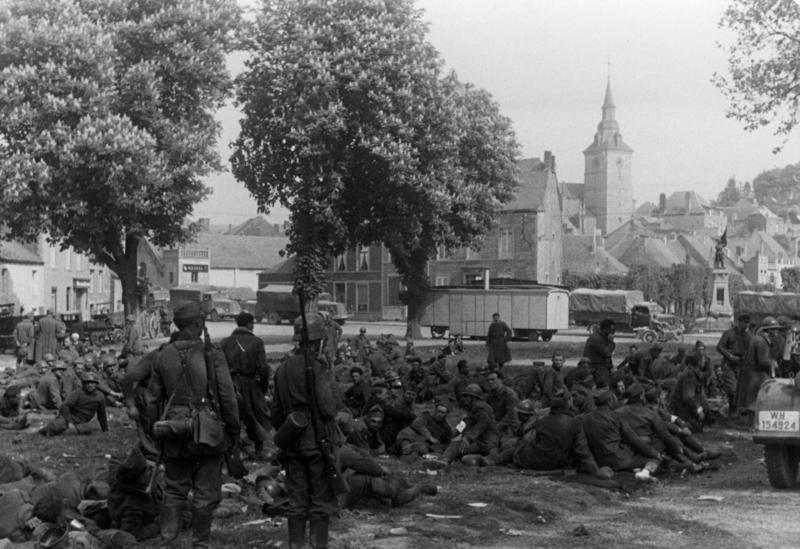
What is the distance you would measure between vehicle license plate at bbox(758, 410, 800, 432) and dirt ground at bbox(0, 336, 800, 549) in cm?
74

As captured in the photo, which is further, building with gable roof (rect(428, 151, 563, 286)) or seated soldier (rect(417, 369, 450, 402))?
building with gable roof (rect(428, 151, 563, 286))

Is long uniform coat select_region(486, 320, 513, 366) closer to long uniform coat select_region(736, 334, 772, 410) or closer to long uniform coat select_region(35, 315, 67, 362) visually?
long uniform coat select_region(736, 334, 772, 410)

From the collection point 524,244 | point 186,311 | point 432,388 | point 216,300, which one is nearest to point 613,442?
point 186,311

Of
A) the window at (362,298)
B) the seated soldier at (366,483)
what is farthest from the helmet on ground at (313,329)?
the window at (362,298)

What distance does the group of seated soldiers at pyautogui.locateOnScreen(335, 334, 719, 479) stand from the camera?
12.9 meters

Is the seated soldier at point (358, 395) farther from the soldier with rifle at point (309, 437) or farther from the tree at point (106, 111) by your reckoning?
the tree at point (106, 111)

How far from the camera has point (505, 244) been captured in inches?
2707

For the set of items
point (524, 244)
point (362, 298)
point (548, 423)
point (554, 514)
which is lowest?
point (554, 514)

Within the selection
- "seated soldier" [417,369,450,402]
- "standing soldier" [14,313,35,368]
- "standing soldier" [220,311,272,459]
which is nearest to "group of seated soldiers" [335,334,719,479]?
"seated soldier" [417,369,450,402]

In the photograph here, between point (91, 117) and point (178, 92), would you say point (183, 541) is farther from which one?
point (178, 92)

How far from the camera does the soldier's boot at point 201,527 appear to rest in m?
8.61

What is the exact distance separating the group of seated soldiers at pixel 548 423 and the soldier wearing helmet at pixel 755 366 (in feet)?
2.27

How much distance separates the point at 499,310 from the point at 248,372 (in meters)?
34.7

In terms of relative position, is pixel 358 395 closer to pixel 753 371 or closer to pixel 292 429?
pixel 753 371
